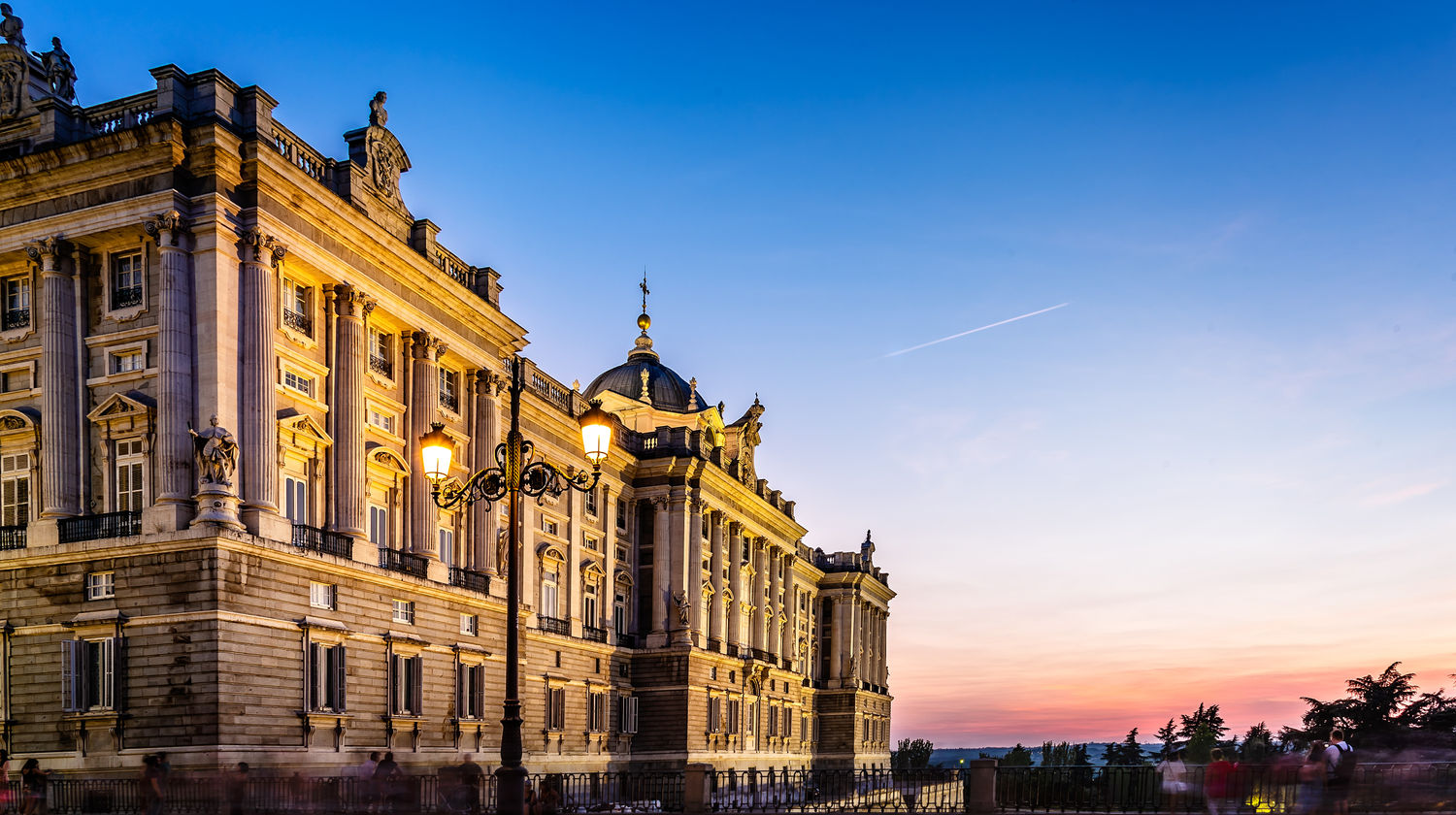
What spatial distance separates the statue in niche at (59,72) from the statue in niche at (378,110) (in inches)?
342

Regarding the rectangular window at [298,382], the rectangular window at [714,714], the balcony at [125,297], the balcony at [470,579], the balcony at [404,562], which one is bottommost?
the rectangular window at [714,714]

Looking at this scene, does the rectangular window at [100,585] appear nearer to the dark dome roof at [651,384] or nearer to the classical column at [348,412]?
the classical column at [348,412]

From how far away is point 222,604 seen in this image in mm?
29953

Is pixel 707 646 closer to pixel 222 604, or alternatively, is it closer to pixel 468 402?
pixel 468 402

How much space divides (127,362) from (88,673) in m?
8.20

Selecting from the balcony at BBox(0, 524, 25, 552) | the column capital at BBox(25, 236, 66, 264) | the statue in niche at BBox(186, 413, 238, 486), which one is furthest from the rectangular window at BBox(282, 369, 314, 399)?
the balcony at BBox(0, 524, 25, 552)

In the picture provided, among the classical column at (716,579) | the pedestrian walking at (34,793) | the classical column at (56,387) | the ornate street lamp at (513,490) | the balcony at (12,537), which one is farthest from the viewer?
the classical column at (716,579)

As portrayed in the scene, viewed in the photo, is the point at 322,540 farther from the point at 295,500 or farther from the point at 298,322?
the point at 298,322

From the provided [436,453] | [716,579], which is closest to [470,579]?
[436,453]

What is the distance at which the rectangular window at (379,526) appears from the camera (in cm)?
3838

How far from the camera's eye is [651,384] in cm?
7988

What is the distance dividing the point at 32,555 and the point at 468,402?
15.9 metres

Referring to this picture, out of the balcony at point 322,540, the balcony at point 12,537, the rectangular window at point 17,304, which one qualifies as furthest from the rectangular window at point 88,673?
the rectangular window at point 17,304

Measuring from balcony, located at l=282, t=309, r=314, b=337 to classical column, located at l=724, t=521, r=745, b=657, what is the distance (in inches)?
1664
